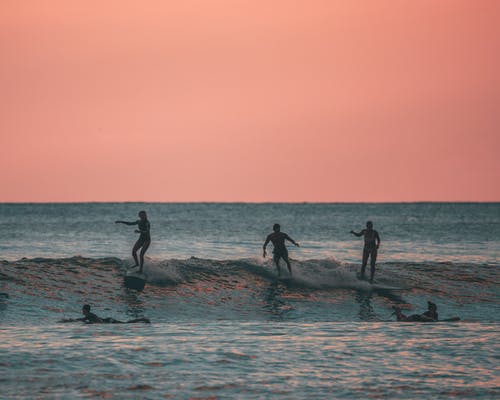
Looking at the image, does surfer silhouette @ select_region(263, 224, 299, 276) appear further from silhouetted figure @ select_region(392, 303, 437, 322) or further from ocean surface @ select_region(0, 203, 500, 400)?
silhouetted figure @ select_region(392, 303, 437, 322)

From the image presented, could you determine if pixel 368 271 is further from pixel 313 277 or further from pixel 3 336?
pixel 3 336

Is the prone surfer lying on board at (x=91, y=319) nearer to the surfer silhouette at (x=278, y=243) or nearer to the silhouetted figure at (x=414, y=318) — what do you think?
the silhouetted figure at (x=414, y=318)

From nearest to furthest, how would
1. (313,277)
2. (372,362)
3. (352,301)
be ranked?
(372,362) < (352,301) < (313,277)

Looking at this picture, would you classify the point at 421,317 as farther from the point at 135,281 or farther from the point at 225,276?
the point at 135,281

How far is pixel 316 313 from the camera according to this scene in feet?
87.8

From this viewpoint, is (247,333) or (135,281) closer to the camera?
(247,333)

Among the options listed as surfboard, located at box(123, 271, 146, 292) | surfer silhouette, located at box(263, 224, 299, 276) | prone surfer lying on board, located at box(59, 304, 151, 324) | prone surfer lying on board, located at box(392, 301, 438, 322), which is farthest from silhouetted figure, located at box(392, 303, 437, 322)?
surfboard, located at box(123, 271, 146, 292)

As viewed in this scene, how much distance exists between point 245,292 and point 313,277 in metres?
3.16

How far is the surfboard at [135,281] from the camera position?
96.4 feet

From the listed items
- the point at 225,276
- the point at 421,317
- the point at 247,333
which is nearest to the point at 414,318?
the point at 421,317

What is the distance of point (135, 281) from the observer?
2939 centimetres

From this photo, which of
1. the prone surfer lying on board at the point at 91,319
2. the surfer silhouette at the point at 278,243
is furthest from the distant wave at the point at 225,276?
the prone surfer lying on board at the point at 91,319

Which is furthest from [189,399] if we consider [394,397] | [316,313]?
[316,313]

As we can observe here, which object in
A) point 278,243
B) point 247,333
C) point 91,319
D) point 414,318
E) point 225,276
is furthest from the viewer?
point 225,276
